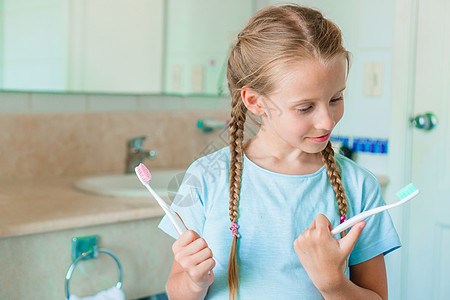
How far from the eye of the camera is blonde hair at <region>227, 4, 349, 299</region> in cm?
66

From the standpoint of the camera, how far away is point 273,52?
26.6 inches

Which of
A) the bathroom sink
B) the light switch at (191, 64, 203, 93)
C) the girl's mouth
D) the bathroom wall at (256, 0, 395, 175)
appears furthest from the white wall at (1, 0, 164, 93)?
the girl's mouth

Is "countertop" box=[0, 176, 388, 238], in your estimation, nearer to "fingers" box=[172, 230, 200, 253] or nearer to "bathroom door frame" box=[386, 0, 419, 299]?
"fingers" box=[172, 230, 200, 253]

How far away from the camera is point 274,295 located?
2.24 ft

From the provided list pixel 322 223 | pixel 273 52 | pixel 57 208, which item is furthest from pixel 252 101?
pixel 57 208

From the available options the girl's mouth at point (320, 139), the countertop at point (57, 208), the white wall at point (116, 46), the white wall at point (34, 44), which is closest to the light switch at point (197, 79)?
the white wall at point (116, 46)

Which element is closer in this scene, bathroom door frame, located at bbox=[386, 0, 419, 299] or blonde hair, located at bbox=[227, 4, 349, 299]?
blonde hair, located at bbox=[227, 4, 349, 299]

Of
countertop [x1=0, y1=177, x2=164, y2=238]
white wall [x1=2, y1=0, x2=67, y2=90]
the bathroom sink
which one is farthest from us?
white wall [x1=2, y1=0, x2=67, y2=90]

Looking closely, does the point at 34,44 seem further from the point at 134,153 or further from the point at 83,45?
the point at 134,153

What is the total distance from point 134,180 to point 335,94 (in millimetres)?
881

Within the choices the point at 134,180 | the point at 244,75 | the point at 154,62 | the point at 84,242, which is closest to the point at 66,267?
the point at 84,242

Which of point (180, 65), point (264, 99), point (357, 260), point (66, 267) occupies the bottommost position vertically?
point (66, 267)

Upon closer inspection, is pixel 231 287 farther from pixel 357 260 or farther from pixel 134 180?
pixel 134 180

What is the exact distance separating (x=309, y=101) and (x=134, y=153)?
0.89 metres
